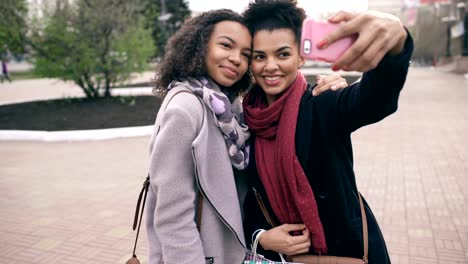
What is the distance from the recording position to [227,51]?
66.7 inches

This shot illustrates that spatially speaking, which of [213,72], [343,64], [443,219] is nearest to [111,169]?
[443,219]

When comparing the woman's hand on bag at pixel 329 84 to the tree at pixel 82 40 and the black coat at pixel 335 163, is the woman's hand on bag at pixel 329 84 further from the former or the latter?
the tree at pixel 82 40

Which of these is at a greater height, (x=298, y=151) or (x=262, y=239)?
(x=298, y=151)

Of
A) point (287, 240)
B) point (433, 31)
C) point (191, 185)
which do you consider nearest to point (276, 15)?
point (191, 185)

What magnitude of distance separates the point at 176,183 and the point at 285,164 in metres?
0.40

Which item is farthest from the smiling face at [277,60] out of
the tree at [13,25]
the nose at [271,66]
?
the tree at [13,25]

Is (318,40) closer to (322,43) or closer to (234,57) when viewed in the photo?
(322,43)

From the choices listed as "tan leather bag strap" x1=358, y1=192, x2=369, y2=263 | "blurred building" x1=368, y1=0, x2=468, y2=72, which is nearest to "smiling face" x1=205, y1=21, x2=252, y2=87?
"tan leather bag strap" x1=358, y1=192, x2=369, y2=263

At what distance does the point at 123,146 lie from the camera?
25.6ft

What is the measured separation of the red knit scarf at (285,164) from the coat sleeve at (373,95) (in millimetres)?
145

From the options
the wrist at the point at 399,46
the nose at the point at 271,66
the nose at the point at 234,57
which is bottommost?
the nose at the point at 271,66

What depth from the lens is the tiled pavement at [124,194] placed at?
3783 mm

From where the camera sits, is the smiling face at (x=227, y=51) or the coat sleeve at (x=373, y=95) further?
the smiling face at (x=227, y=51)

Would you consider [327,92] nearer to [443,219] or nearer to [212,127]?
[212,127]
